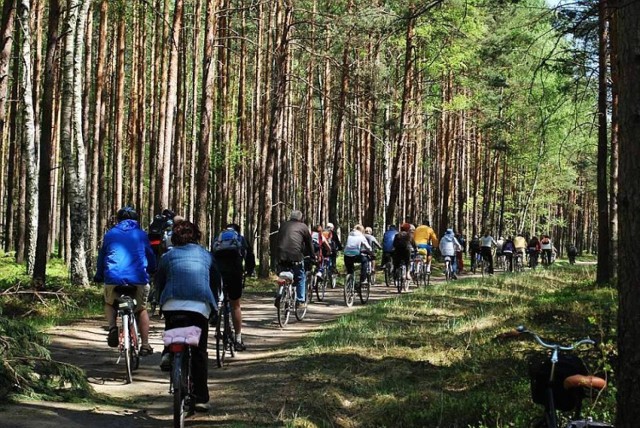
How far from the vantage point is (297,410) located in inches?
286

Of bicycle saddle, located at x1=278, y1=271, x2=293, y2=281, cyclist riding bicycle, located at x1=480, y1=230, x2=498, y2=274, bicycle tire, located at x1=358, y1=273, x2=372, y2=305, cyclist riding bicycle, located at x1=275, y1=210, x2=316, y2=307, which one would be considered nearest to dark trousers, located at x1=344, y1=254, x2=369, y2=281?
bicycle tire, located at x1=358, y1=273, x2=372, y2=305

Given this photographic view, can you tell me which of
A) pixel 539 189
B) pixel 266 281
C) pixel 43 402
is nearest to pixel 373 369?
pixel 43 402

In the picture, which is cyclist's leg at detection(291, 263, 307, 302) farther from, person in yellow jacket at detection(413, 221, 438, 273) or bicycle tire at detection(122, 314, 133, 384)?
person in yellow jacket at detection(413, 221, 438, 273)

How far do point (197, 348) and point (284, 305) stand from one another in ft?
24.3

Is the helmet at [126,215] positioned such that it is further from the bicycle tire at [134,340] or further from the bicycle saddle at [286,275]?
the bicycle saddle at [286,275]

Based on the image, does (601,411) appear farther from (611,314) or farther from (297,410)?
(611,314)

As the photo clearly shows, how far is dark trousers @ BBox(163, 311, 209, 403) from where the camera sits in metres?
6.81

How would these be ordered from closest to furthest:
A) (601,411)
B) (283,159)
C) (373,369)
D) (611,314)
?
(601,411), (373,369), (611,314), (283,159)

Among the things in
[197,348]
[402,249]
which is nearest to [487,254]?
[402,249]

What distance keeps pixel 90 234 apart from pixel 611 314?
20.1m

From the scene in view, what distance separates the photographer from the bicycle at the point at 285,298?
1397 centimetres

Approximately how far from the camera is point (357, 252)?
18562 millimetres

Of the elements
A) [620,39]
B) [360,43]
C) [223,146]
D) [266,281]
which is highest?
[360,43]

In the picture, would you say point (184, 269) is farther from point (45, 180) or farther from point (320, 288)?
point (320, 288)
